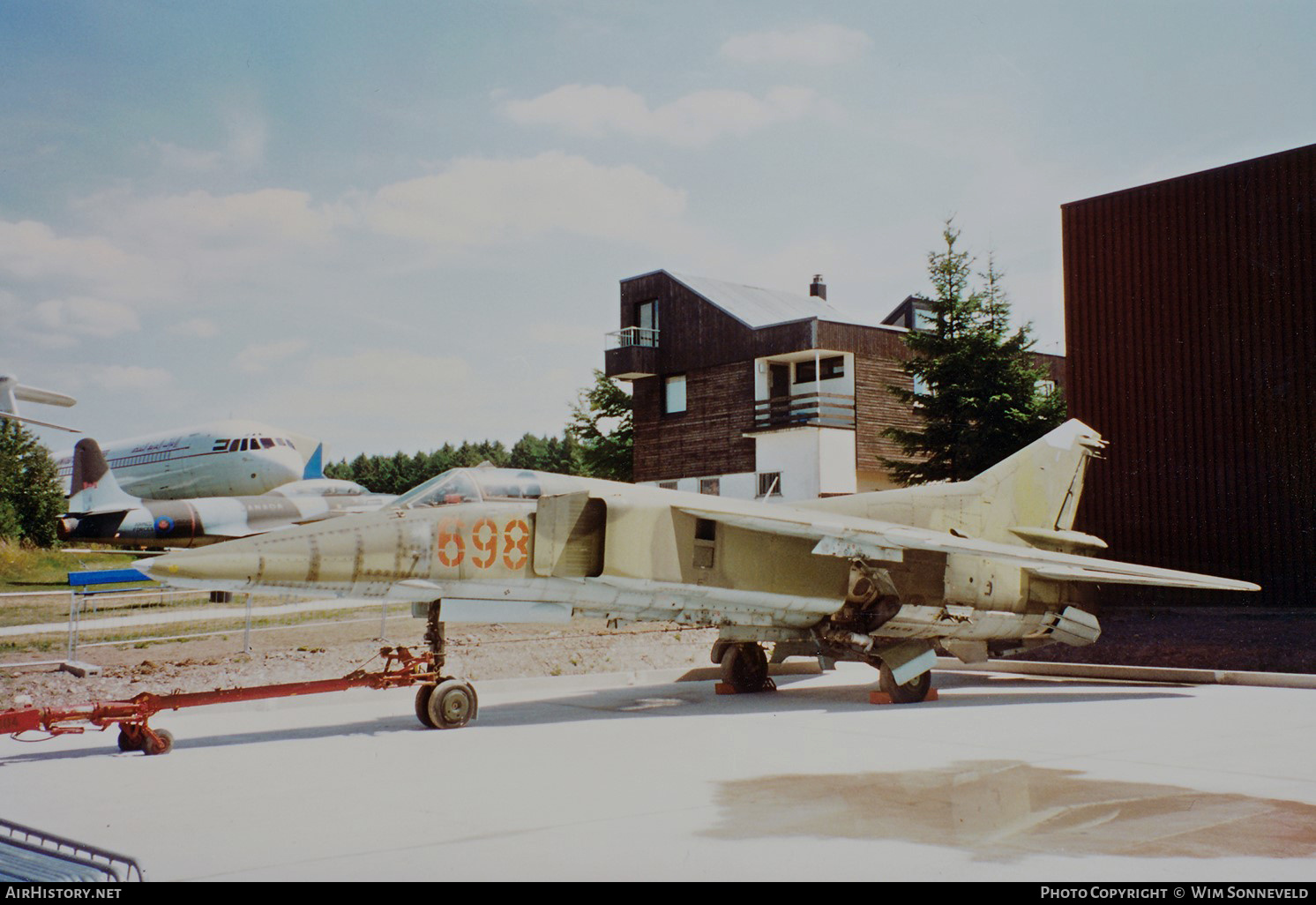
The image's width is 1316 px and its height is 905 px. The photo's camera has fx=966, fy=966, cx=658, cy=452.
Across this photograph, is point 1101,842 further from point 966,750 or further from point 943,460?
point 943,460

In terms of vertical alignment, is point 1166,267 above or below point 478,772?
above

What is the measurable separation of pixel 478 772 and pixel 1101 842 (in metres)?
4.55

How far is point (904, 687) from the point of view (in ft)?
42.2

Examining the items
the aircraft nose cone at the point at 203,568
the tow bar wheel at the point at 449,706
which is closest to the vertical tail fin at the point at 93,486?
the tow bar wheel at the point at 449,706

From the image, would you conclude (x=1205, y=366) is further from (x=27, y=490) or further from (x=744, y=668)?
(x=27, y=490)

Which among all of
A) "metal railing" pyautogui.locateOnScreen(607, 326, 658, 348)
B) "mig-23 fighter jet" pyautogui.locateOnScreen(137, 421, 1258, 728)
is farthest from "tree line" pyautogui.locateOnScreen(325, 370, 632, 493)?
"mig-23 fighter jet" pyautogui.locateOnScreen(137, 421, 1258, 728)

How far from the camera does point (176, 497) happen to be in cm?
3353

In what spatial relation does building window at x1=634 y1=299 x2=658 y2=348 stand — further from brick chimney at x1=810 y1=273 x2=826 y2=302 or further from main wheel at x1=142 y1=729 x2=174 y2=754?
main wheel at x1=142 y1=729 x2=174 y2=754

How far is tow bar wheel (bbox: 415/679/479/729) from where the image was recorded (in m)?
10.1

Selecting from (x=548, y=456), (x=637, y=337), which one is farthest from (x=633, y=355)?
(x=548, y=456)

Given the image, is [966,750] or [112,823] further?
[966,750]

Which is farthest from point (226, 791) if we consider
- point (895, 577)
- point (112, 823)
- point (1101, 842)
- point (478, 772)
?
point (895, 577)

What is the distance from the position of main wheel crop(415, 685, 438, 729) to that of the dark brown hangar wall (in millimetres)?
14615

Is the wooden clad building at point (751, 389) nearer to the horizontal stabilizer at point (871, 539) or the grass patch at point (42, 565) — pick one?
the horizontal stabilizer at point (871, 539)
